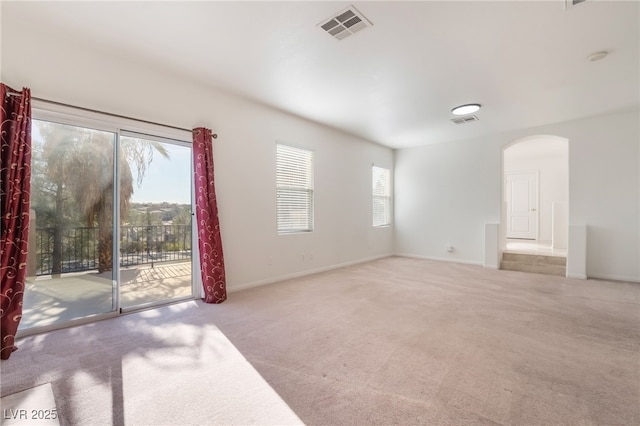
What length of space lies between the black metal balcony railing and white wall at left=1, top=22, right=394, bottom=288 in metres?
0.62

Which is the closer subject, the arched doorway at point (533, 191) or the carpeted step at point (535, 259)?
the carpeted step at point (535, 259)

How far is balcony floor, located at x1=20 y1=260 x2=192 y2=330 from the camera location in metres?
2.67

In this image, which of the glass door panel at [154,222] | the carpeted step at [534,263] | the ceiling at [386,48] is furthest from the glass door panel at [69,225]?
the carpeted step at [534,263]

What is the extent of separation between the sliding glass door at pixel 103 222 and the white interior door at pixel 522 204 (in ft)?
31.1

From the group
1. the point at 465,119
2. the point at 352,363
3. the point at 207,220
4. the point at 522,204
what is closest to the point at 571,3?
the point at 465,119

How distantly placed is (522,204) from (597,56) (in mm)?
7010

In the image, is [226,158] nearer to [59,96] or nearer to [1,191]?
[59,96]

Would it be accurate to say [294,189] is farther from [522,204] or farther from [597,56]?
[522,204]

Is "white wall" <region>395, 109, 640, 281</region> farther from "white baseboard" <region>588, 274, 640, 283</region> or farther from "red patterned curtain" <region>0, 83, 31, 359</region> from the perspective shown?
"red patterned curtain" <region>0, 83, 31, 359</region>

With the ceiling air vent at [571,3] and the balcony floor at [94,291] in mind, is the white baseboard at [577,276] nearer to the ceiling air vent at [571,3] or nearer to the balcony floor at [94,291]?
the ceiling air vent at [571,3]

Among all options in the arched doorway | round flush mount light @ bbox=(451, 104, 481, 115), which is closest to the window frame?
round flush mount light @ bbox=(451, 104, 481, 115)

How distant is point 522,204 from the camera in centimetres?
878

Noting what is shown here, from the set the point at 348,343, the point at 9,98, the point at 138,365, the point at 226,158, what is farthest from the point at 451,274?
the point at 9,98

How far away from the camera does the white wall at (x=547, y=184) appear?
812 cm
